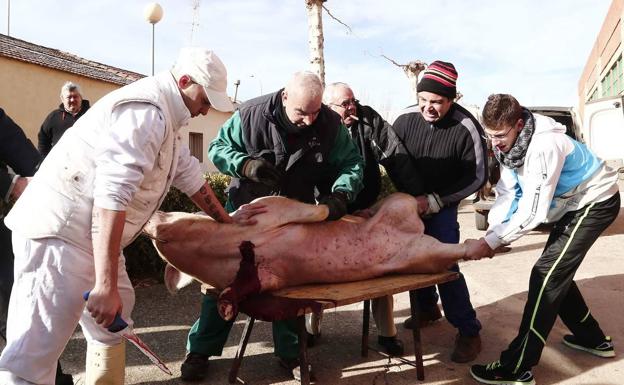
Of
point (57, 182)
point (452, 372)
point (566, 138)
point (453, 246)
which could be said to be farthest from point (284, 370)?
point (566, 138)

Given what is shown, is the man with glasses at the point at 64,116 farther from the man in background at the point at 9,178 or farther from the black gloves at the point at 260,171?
the black gloves at the point at 260,171

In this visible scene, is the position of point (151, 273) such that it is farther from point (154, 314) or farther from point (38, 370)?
point (38, 370)

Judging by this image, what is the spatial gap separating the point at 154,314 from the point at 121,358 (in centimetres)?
191

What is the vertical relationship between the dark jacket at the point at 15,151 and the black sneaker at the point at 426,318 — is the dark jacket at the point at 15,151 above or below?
above

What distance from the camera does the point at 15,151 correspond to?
9.90 ft

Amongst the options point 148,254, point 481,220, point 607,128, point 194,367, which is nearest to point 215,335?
point 194,367

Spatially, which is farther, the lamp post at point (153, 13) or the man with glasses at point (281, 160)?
the lamp post at point (153, 13)

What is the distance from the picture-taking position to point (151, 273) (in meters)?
5.41

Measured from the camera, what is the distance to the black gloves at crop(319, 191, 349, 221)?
3.34 metres

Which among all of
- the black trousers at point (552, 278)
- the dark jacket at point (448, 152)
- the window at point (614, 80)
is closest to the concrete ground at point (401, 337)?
the black trousers at point (552, 278)

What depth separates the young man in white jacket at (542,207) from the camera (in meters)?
3.10

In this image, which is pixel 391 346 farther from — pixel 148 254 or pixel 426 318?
pixel 148 254

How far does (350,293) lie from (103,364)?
129 cm

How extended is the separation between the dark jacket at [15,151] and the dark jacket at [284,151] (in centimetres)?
103
